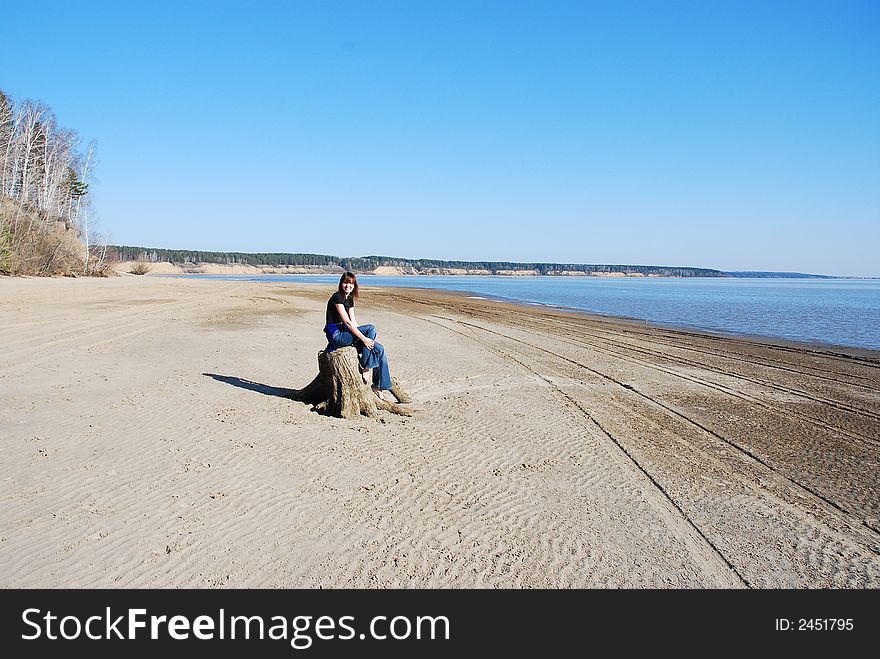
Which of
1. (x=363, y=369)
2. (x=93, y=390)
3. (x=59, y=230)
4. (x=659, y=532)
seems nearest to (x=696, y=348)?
(x=363, y=369)

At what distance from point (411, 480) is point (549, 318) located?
24477mm

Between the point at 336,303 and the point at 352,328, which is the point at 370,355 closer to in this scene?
the point at 352,328

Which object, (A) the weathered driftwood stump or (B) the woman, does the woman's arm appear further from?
(A) the weathered driftwood stump

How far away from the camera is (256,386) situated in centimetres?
1021

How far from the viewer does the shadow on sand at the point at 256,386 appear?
9673 millimetres

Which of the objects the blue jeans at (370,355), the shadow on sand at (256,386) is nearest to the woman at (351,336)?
the blue jeans at (370,355)

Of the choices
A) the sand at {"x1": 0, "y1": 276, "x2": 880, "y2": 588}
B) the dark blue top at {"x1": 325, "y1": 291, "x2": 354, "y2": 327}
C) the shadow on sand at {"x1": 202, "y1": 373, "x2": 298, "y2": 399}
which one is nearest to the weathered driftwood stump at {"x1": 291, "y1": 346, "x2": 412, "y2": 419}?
the sand at {"x1": 0, "y1": 276, "x2": 880, "y2": 588}

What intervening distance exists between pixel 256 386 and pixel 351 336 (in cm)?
236

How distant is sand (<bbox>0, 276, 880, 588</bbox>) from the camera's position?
4.48 metres

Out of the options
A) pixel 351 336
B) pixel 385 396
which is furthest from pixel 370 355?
pixel 385 396
